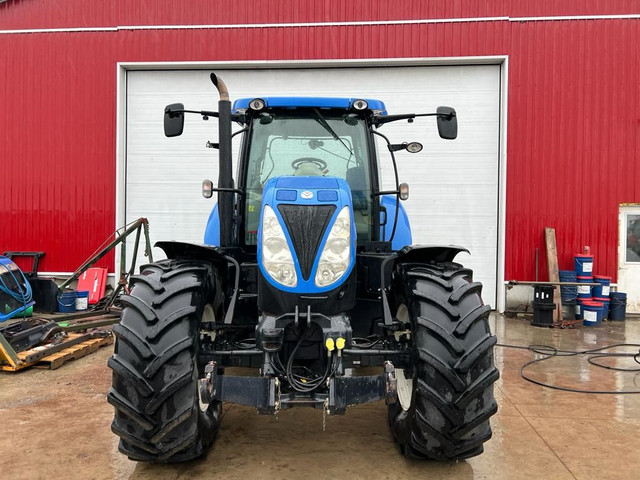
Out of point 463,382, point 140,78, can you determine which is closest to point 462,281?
point 463,382

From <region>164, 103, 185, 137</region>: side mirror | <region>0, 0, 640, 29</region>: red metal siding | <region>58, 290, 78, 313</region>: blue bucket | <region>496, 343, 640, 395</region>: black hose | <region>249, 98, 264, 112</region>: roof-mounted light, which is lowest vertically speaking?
<region>496, 343, 640, 395</region>: black hose

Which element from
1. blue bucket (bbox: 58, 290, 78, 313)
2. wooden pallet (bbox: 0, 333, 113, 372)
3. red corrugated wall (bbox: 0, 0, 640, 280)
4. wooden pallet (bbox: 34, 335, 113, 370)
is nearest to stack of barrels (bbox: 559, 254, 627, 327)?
red corrugated wall (bbox: 0, 0, 640, 280)

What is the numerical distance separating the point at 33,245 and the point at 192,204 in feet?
10.5

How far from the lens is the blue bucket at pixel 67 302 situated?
8.16 meters

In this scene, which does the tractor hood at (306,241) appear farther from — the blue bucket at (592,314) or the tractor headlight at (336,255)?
the blue bucket at (592,314)

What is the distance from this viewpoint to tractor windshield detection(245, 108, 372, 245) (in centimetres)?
386

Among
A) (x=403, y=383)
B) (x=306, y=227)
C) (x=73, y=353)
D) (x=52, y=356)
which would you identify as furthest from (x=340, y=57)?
(x=403, y=383)

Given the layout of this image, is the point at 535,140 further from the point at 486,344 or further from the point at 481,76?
the point at 486,344

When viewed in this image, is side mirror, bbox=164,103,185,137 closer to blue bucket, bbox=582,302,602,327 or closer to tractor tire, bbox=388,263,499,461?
tractor tire, bbox=388,263,499,461

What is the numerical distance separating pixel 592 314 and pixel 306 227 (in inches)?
278

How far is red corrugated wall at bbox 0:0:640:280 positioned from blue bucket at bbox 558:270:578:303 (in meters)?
0.34

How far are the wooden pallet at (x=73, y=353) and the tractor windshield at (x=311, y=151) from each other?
2927 mm

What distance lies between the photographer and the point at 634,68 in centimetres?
862

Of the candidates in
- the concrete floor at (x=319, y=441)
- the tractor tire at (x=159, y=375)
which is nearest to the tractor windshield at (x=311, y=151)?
the tractor tire at (x=159, y=375)
